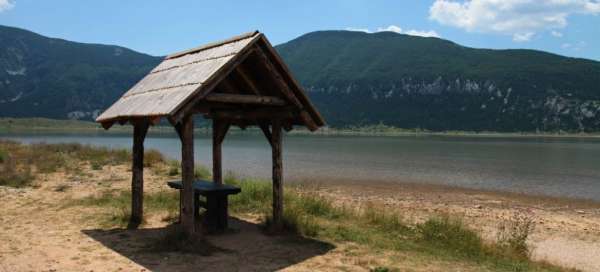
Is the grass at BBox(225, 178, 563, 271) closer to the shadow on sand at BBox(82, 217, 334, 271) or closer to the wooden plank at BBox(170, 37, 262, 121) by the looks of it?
the shadow on sand at BBox(82, 217, 334, 271)

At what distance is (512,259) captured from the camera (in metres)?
8.91

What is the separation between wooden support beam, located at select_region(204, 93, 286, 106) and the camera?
830 cm

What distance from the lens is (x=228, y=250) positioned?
8195 mm

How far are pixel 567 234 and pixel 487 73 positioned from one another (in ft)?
622

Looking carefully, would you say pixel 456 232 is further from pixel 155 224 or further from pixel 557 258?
pixel 155 224

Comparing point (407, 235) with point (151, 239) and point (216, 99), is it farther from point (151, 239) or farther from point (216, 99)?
point (151, 239)

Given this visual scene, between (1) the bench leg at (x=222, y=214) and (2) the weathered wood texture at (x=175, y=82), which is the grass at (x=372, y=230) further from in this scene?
(2) the weathered wood texture at (x=175, y=82)

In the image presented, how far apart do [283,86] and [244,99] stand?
2.72 feet

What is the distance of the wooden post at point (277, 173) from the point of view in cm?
944

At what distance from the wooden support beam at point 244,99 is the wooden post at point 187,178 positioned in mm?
588

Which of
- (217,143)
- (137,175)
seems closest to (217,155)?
(217,143)

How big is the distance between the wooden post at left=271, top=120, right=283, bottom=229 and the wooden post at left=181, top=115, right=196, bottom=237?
75.8 inches

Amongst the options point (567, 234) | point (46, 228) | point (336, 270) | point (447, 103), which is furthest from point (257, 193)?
point (447, 103)

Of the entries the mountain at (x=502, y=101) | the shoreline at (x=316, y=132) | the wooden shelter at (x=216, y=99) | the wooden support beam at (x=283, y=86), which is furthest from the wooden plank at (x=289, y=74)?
the mountain at (x=502, y=101)
